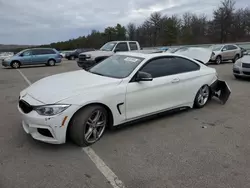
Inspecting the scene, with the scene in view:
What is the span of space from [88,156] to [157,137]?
1.29 metres

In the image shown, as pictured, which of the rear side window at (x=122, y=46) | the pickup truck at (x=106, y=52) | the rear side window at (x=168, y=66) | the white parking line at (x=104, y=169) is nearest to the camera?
the white parking line at (x=104, y=169)

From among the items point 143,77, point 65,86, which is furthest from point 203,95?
point 65,86

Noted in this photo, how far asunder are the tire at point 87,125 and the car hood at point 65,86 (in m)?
0.32

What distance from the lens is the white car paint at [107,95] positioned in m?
3.23

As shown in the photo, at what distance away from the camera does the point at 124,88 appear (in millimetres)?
3807

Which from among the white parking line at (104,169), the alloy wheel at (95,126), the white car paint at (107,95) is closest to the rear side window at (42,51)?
the white car paint at (107,95)

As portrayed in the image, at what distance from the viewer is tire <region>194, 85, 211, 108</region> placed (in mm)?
5323

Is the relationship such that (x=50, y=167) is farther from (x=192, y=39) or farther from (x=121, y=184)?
(x=192, y=39)

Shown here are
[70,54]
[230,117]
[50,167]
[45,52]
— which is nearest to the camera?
[50,167]

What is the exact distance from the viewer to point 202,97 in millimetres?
5512

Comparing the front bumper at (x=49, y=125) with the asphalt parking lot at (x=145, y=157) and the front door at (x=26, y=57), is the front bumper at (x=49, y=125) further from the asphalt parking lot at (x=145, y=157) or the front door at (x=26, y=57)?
the front door at (x=26, y=57)

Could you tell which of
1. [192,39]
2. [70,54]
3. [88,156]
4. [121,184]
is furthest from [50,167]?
[192,39]

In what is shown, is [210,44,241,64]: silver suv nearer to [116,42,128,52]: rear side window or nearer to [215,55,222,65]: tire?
[215,55,222,65]: tire

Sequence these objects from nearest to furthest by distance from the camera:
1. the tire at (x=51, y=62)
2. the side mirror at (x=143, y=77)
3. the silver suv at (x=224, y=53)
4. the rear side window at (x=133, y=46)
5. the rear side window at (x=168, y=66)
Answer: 1. the side mirror at (x=143, y=77)
2. the rear side window at (x=168, y=66)
3. the rear side window at (x=133, y=46)
4. the silver suv at (x=224, y=53)
5. the tire at (x=51, y=62)
